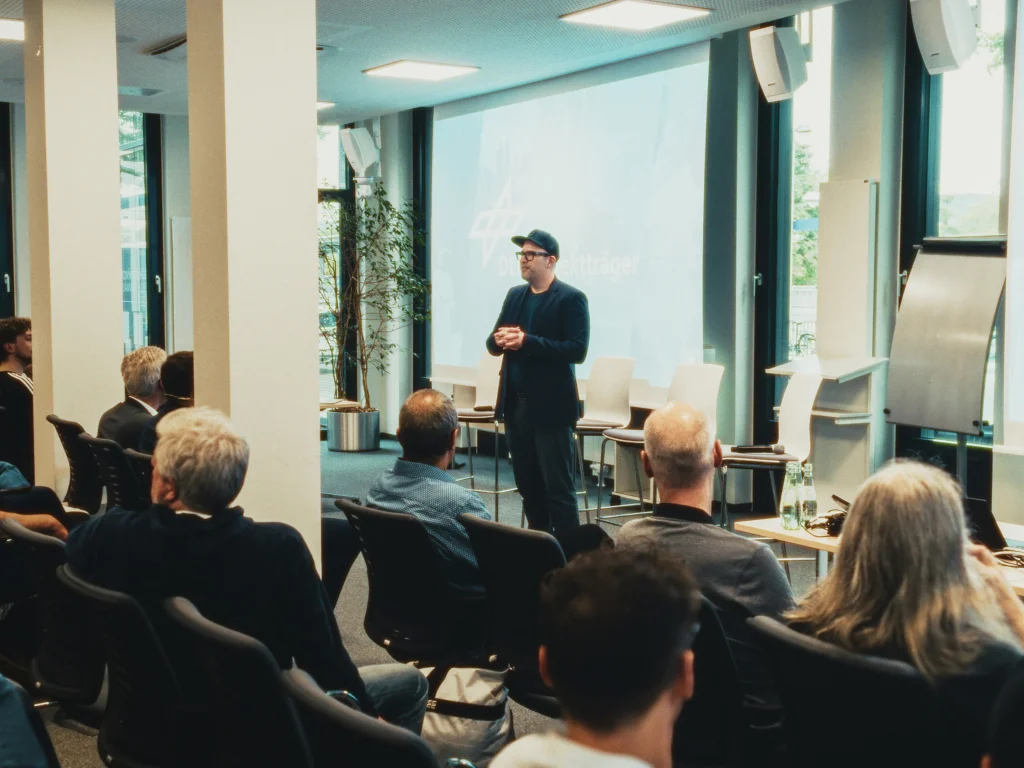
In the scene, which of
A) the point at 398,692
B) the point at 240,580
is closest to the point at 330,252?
the point at 398,692

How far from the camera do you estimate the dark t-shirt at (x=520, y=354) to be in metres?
5.33

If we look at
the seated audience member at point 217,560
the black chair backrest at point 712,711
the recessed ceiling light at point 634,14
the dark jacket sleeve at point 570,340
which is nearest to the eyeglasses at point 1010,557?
the black chair backrest at point 712,711

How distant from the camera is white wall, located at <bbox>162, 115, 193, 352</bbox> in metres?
11.0

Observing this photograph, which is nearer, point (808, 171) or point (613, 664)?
point (613, 664)

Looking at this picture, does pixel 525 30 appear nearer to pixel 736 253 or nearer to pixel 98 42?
pixel 736 253

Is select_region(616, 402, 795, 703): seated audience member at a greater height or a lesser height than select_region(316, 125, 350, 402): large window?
lesser

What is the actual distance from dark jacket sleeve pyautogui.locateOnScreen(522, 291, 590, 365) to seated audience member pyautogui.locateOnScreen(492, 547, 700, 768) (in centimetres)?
392

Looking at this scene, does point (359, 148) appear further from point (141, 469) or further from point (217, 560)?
point (217, 560)

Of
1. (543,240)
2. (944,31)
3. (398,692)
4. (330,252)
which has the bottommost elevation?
(398,692)

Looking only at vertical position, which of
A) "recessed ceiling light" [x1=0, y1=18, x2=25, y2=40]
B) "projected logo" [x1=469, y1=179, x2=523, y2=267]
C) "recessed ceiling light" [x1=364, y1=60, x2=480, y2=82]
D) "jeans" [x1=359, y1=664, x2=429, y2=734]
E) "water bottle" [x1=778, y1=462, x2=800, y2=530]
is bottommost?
"jeans" [x1=359, y1=664, x2=429, y2=734]

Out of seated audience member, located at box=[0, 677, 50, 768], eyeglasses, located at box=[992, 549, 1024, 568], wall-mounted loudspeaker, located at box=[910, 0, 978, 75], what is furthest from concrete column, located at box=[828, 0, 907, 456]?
seated audience member, located at box=[0, 677, 50, 768]

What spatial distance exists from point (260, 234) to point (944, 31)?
3.53m

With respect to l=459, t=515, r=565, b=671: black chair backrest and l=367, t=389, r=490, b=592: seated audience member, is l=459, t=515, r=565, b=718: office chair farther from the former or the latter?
l=367, t=389, r=490, b=592: seated audience member

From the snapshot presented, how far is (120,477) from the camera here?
4.15 m
